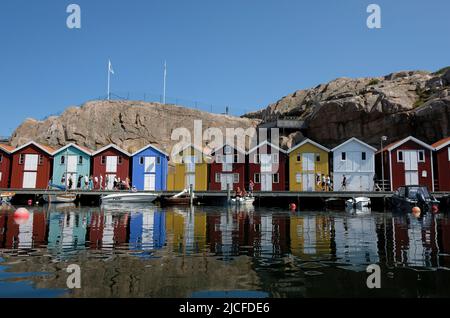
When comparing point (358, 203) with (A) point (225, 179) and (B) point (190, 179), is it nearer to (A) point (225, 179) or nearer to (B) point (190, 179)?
(A) point (225, 179)

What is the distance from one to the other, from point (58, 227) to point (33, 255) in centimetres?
815

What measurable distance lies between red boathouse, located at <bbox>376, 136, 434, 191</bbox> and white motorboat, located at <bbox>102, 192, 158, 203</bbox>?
3047 centimetres

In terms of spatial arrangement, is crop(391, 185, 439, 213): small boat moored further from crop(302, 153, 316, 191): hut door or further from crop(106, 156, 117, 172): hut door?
crop(106, 156, 117, 172): hut door

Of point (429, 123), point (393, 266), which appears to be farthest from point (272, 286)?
point (429, 123)

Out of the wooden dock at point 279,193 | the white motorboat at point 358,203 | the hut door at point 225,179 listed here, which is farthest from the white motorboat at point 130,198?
the white motorboat at point 358,203

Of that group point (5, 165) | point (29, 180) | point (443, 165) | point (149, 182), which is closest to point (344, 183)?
point (443, 165)

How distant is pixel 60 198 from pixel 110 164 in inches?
425

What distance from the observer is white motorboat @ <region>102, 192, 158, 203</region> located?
42375 mm

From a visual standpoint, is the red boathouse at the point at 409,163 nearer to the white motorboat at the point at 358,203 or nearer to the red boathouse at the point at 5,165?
the white motorboat at the point at 358,203

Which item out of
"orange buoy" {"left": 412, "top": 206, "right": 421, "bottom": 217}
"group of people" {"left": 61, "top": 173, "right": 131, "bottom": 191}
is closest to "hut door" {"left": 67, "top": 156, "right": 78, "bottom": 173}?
"group of people" {"left": 61, "top": 173, "right": 131, "bottom": 191}

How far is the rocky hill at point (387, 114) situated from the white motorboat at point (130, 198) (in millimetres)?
31597

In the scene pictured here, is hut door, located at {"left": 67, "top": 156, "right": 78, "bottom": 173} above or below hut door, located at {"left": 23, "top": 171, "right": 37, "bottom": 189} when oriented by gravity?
above

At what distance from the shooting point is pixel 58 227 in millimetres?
18734

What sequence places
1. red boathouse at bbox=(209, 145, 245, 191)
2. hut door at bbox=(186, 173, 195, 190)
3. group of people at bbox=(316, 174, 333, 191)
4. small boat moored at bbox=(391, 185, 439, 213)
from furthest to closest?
hut door at bbox=(186, 173, 195, 190)
red boathouse at bbox=(209, 145, 245, 191)
group of people at bbox=(316, 174, 333, 191)
small boat moored at bbox=(391, 185, 439, 213)
